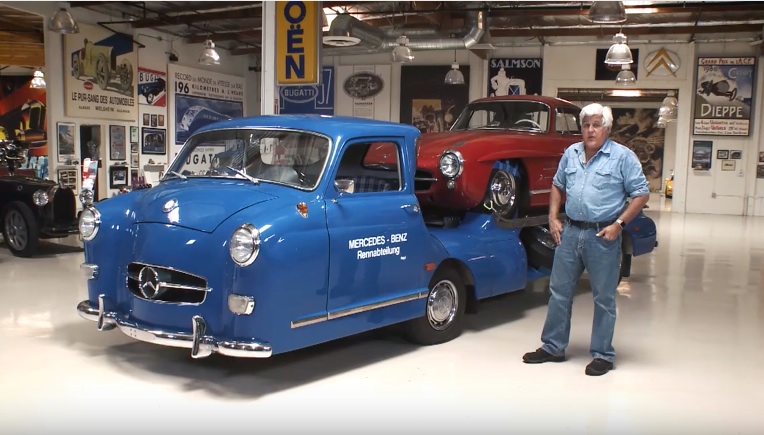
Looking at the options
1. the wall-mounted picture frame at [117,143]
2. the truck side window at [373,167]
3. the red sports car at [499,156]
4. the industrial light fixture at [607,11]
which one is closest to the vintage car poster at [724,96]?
the industrial light fixture at [607,11]

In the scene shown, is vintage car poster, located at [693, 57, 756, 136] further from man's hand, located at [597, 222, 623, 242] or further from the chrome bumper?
the chrome bumper

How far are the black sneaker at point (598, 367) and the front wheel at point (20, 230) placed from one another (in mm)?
7396

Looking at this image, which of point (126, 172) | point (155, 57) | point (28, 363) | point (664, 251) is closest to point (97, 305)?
point (28, 363)

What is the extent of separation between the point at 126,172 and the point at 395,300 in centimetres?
1358

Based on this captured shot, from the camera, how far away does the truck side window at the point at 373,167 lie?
17.1 feet

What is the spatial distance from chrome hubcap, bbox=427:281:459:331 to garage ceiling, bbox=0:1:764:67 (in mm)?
8251

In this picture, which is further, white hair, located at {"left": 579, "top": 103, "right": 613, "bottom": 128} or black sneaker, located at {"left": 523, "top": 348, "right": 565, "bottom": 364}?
black sneaker, located at {"left": 523, "top": 348, "right": 565, "bottom": 364}

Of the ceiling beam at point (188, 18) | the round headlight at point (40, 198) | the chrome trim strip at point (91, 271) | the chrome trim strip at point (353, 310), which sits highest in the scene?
the ceiling beam at point (188, 18)

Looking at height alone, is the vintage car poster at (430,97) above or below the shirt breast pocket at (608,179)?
above

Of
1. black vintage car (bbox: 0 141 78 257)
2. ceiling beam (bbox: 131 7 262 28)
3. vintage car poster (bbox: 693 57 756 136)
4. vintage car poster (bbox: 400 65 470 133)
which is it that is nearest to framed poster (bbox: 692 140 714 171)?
vintage car poster (bbox: 693 57 756 136)

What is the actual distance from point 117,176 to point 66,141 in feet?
6.15

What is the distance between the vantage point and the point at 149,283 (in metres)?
4.33

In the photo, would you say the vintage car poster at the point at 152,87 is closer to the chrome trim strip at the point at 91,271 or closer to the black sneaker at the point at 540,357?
the chrome trim strip at the point at 91,271

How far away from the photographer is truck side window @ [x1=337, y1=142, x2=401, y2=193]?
5.21m
